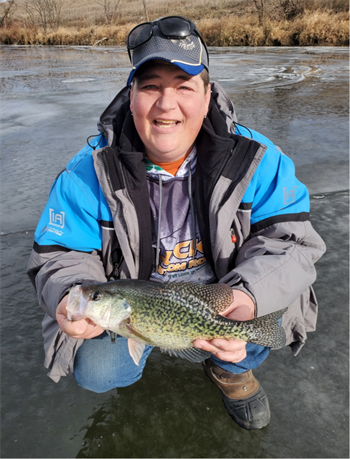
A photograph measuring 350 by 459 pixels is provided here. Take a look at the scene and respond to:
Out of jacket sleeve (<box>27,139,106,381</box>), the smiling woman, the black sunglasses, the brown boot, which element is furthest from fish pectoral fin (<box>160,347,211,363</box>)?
the black sunglasses

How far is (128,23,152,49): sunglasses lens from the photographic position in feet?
7.32

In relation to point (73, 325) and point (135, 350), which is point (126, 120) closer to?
point (73, 325)

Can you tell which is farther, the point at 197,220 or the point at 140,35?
the point at 197,220

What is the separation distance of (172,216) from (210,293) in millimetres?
699

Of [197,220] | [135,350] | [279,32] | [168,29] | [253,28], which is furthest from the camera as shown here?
[253,28]

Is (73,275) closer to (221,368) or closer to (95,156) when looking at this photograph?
(95,156)

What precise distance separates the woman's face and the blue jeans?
1.28m

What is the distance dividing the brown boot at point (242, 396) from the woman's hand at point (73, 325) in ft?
2.81

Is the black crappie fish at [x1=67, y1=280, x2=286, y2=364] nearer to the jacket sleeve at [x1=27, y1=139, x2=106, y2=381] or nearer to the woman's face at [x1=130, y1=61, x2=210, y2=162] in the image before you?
the jacket sleeve at [x1=27, y1=139, x2=106, y2=381]

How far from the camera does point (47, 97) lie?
394 inches

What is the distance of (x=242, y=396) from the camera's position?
2.17 meters

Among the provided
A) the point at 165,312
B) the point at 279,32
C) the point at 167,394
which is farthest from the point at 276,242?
the point at 279,32

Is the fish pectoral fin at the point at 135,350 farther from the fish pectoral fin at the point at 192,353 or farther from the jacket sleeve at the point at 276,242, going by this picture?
the jacket sleeve at the point at 276,242

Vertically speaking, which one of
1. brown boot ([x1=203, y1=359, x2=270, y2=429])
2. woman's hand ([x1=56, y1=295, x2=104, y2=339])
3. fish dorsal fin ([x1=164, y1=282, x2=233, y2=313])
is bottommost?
brown boot ([x1=203, y1=359, x2=270, y2=429])
